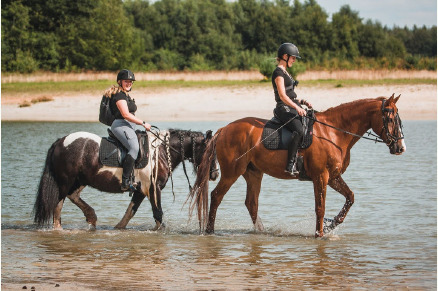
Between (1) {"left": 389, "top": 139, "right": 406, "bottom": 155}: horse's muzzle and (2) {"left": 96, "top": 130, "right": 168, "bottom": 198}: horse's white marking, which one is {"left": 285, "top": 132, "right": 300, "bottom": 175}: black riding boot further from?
(2) {"left": 96, "top": 130, "right": 168, "bottom": 198}: horse's white marking

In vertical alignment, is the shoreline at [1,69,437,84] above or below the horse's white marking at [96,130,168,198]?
above

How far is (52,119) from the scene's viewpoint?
106 feet

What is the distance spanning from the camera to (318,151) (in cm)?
989

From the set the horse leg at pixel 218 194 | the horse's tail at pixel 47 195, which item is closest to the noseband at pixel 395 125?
the horse leg at pixel 218 194

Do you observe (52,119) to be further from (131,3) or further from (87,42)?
(131,3)

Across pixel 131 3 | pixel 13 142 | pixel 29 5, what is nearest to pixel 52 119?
pixel 13 142

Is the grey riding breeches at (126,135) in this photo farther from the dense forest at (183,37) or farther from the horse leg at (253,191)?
the dense forest at (183,37)

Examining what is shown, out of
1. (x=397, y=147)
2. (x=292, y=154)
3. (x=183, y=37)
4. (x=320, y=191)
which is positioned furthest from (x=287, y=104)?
(x=183, y=37)

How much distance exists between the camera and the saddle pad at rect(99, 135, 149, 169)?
34.2ft

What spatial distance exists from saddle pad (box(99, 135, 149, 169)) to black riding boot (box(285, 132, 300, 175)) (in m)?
1.96

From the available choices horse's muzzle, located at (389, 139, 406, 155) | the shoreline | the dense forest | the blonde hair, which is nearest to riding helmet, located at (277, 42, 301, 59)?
horse's muzzle, located at (389, 139, 406, 155)

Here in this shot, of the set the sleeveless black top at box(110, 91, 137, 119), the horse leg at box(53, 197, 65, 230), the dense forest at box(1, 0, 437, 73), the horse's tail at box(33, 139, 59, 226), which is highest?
the dense forest at box(1, 0, 437, 73)

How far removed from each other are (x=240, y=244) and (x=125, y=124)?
220cm

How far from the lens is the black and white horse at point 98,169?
415 inches
